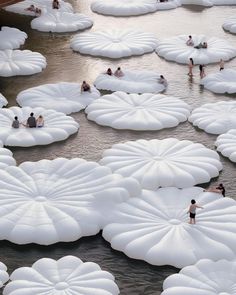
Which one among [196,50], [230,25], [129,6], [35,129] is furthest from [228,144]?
[129,6]

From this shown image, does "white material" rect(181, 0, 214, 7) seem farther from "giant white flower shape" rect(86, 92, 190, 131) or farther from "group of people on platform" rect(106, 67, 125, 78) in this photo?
"giant white flower shape" rect(86, 92, 190, 131)

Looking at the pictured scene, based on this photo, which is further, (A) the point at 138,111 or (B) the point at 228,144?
(A) the point at 138,111

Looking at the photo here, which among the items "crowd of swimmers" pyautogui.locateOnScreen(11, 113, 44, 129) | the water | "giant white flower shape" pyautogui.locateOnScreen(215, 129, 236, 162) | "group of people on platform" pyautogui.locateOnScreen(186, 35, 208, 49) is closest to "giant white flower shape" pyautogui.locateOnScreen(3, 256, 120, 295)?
the water

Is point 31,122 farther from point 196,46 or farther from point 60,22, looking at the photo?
point 60,22

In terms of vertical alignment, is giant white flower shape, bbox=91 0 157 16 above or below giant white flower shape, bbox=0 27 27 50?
above

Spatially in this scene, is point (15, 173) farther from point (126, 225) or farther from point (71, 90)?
point (71, 90)

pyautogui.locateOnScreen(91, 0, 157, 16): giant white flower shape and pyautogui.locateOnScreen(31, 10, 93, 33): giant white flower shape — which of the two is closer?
pyautogui.locateOnScreen(31, 10, 93, 33): giant white flower shape
